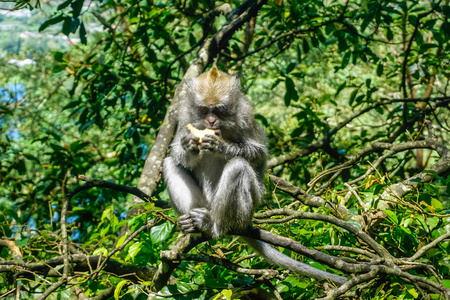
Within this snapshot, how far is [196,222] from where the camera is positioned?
3627 mm

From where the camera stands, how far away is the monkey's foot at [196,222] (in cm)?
362

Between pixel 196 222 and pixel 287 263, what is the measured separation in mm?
851

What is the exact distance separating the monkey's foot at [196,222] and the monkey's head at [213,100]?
2.57ft

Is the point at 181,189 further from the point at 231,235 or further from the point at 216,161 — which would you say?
Result: the point at 231,235

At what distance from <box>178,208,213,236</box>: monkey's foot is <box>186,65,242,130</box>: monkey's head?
78 centimetres

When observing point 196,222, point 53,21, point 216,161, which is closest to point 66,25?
point 53,21

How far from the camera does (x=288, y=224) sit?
3590mm

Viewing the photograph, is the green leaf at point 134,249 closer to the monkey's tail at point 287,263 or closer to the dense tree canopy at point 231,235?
the dense tree canopy at point 231,235

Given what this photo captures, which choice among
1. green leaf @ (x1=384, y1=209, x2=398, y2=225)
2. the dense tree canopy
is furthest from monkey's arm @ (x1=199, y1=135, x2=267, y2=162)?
green leaf @ (x1=384, y1=209, x2=398, y2=225)

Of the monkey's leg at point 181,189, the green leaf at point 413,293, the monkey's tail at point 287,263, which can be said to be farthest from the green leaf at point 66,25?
the green leaf at point 413,293

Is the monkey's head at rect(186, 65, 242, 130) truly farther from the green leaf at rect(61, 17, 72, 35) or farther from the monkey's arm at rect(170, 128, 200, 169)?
the green leaf at rect(61, 17, 72, 35)

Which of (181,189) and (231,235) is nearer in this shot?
(231,235)

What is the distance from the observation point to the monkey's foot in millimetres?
3617

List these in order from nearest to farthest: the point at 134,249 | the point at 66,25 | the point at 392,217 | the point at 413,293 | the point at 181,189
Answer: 1. the point at 413,293
2. the point at 392,217
3. the point at 134,249
4. the point at 181,189
5. the point at 66,25
